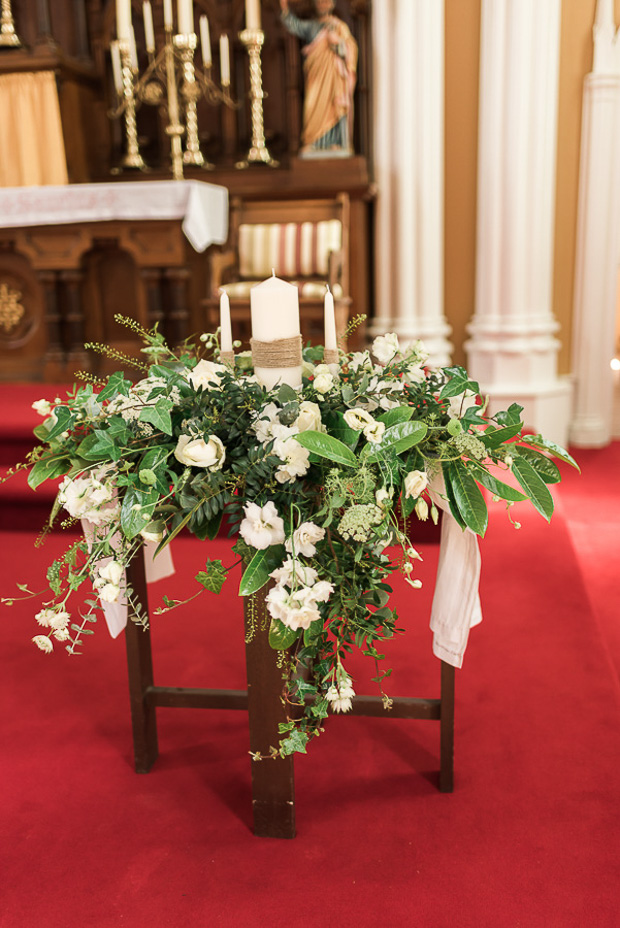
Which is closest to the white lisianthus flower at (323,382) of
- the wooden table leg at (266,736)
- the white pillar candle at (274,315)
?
the white pillar candle at (274,315)

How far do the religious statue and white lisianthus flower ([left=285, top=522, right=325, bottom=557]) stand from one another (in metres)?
4.36

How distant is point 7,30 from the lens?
225 inches

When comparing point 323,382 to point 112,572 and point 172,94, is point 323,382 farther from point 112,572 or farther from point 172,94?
point 172,94

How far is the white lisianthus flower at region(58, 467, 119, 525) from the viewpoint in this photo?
56.6 inches

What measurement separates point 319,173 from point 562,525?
282 cm

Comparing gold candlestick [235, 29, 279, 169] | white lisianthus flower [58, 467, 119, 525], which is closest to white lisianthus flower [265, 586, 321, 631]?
white lisianthus flower [58, 467, 119, 525]

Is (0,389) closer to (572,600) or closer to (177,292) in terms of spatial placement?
(177,292)

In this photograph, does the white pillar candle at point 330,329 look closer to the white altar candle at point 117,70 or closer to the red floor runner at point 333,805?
the red floor runner at point 333,805

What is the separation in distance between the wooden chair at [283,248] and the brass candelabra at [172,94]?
1.85ft

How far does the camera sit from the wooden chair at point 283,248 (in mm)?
4887

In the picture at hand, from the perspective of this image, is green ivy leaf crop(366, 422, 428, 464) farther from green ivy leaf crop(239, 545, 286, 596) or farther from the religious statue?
the religious statue

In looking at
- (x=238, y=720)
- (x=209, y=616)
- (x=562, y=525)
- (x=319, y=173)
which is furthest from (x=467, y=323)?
(x=238, y=720)

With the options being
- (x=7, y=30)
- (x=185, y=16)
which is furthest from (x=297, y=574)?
(x=7, y=30)

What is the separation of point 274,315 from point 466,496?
49cm
